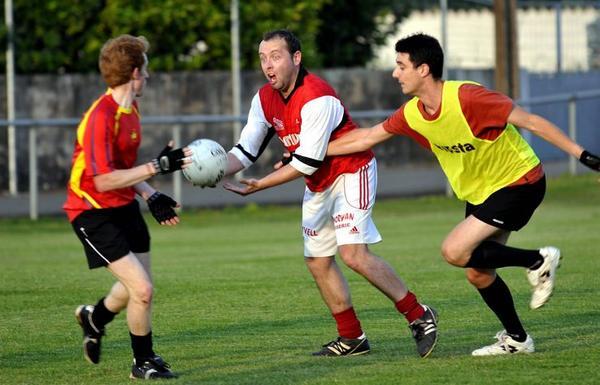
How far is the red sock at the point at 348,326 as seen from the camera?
938 centimetres

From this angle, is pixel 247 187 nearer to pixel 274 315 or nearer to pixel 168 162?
pixel 168 162

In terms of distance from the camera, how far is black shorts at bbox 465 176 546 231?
29.1 ft

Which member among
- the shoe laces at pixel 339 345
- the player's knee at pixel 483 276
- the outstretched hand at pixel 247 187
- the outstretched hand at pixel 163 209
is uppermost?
the outstretched hand at pixel 247 187

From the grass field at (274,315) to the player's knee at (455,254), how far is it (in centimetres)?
63

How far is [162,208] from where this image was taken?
336 inches

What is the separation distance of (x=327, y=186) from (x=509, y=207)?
129cm

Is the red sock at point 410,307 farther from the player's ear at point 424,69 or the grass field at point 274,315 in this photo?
the player's ear at point 424,69

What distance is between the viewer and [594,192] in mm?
24891

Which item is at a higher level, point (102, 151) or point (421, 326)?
point (102, 151)

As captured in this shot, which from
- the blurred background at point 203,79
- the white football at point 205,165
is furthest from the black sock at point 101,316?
the blurred background at point 203,79

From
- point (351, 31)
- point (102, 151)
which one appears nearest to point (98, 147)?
point (102, 151)

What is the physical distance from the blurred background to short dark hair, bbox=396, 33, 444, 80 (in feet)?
45.1

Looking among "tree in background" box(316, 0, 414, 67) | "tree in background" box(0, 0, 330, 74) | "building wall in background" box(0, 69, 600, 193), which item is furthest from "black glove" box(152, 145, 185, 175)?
"tree in background" box(316, 0, 414, 67)

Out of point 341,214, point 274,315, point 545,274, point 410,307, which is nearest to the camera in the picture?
point 545,274
